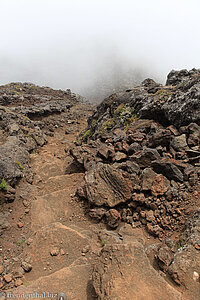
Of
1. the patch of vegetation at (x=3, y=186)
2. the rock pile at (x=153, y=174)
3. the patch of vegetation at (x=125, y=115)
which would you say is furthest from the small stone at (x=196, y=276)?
the patch of vegetation at (x=125, y=115)

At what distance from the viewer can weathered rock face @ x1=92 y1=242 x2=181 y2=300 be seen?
3742 mm

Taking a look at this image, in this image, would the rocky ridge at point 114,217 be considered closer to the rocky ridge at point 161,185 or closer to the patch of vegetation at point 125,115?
the rocky ridge at point 161,185

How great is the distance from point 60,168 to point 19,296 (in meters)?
9.32

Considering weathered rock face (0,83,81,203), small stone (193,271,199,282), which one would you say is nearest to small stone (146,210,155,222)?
small stone (193,271,199,282)

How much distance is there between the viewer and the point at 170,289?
12.5 feet

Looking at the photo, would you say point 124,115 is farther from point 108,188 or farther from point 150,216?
point 150,216

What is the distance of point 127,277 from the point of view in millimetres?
4066

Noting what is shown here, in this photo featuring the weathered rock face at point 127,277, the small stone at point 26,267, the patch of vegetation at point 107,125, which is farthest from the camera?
the patch of vegetation at point 107,125

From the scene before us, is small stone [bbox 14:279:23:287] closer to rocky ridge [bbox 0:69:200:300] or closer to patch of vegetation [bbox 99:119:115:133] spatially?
rocky ridge [bbox 0:69:200:300]

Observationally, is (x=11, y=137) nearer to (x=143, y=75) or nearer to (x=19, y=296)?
(x=19, y=296)

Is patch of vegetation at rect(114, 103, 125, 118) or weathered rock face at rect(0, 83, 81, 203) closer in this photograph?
weathered rock face at rect(0, 83, 81, 203)

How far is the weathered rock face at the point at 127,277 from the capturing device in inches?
147

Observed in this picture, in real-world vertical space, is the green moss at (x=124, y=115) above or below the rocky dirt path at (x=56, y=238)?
above

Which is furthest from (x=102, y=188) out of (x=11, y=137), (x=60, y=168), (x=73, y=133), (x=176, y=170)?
(x=73, y=133)
